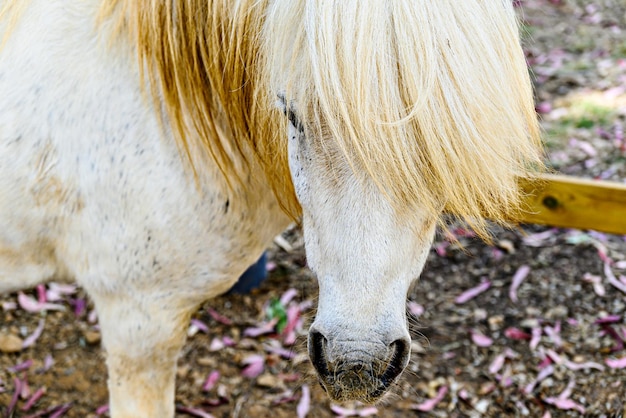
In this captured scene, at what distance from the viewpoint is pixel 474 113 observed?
96 cm

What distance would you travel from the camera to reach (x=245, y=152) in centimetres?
138

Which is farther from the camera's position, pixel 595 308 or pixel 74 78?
pixel 595 308

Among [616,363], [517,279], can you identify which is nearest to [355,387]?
[616,363]

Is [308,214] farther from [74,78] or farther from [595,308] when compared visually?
[595,308]

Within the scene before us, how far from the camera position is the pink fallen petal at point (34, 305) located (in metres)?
2.50

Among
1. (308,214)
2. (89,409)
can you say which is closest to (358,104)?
(308,214)

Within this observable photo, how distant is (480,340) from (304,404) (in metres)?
0.68

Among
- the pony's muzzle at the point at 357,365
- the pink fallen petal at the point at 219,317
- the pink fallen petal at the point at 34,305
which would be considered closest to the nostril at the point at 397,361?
the pony's muzzle at the point at 357,365

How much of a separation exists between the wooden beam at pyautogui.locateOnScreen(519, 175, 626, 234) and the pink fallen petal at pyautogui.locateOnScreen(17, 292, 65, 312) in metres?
1.80

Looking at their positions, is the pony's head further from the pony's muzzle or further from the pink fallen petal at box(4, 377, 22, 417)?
the pink fallen petal at box(4, 377, 22, 417)

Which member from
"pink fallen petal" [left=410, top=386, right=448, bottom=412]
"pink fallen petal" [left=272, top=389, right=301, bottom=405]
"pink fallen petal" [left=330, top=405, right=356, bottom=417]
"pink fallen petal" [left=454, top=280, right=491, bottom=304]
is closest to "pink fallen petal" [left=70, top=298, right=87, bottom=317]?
"pink fallen petal" [left=272, top=389, right=301, bottom=405]

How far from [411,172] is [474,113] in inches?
5.1

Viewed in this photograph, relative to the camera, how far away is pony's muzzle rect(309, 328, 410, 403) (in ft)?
3.37

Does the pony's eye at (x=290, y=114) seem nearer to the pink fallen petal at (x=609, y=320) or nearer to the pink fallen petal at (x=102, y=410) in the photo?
the pink fallen petal at (x=102, y=410)
